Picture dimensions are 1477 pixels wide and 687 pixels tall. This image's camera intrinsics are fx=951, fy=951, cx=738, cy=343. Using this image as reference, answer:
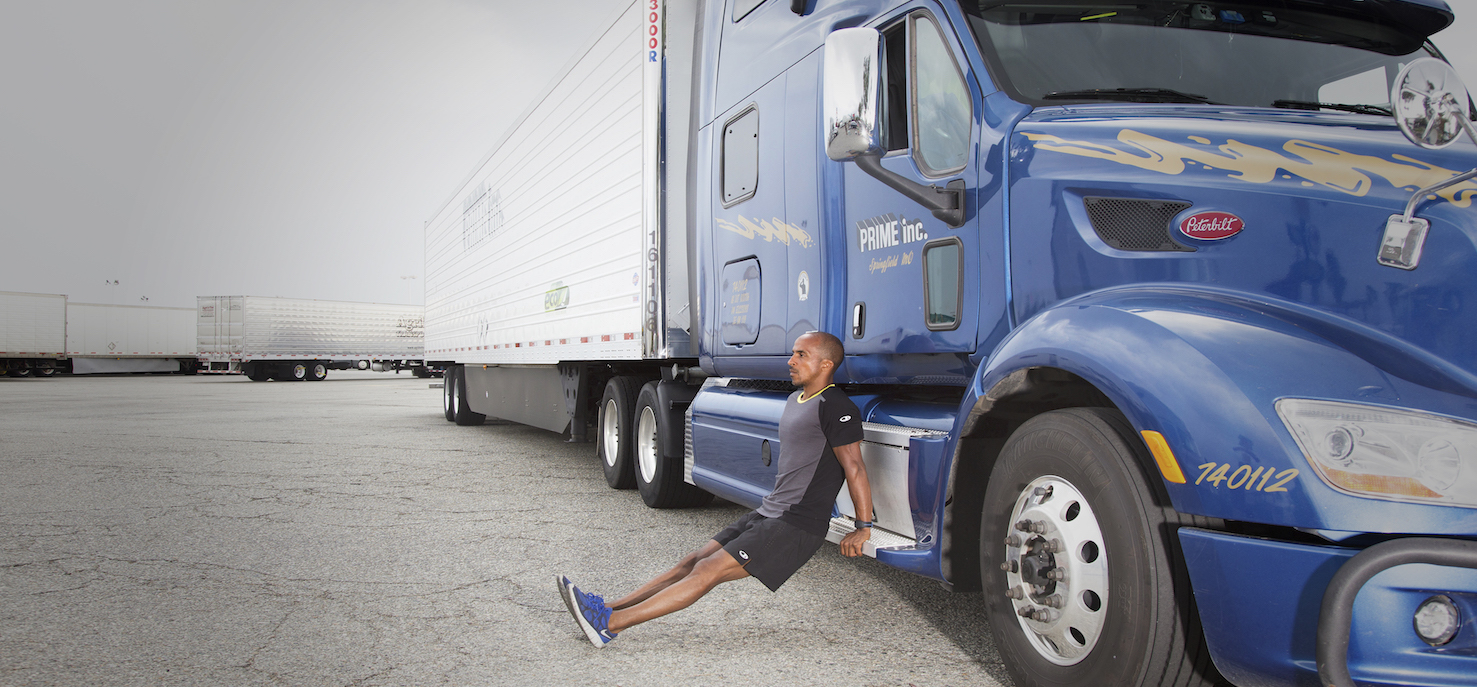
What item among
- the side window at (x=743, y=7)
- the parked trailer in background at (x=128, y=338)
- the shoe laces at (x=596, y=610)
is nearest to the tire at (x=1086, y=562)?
the shoe laces at (x=596, y=610)

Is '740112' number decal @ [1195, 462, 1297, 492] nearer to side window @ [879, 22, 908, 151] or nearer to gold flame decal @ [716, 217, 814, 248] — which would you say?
side window @ [879, 22, 908, 151]

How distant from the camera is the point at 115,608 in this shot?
167 inches

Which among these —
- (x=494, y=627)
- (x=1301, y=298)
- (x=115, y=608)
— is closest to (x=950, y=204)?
(x=1301, y=298)

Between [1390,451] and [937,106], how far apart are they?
2.03 metres

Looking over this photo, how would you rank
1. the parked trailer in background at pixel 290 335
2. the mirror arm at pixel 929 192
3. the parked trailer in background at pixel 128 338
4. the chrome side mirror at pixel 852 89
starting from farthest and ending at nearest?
the parked trailer in background at pixel 128 338, the parked trailer in background at pixel 290 335, the mirror arm at pixel 929 192, the chrome side mirror at pixel 852 89

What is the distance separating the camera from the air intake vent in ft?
9.16

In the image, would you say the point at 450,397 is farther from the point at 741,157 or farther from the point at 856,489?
the point at 856,489

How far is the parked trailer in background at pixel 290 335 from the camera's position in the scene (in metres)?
39.9

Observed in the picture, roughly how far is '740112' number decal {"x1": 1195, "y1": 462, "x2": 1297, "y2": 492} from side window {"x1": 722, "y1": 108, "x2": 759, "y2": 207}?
3.36 metres

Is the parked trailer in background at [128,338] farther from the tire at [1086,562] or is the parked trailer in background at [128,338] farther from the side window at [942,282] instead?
the tire at [1086,562]

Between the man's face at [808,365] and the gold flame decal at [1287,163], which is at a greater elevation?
the gold flame decal at [1287,163]

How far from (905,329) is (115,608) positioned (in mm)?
3686

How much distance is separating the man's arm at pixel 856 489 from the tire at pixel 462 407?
12.0m

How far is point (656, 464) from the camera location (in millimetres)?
6746
